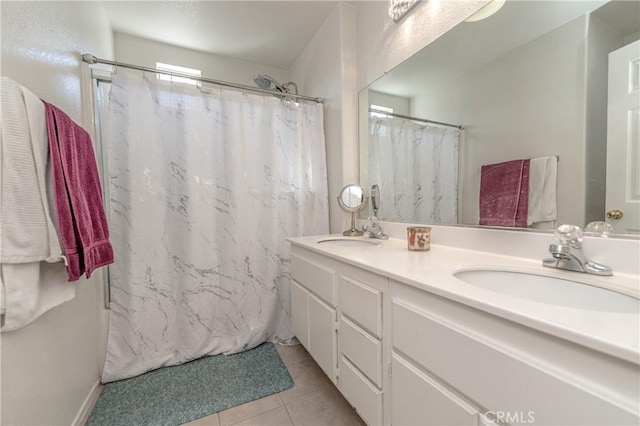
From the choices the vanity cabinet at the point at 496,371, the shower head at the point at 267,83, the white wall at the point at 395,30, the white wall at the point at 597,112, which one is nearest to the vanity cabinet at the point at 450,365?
the vanity cabinet at the point at 496,371

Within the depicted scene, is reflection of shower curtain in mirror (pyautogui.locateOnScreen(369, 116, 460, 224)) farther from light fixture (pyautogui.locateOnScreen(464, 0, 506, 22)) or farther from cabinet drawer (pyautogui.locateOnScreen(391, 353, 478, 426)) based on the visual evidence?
cabinet drawer (pyautogui.locateOnScreen(391, 353, 478, 426))

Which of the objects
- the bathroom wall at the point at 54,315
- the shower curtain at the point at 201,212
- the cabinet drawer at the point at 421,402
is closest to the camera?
the cabinet drawer at the point at 421,402

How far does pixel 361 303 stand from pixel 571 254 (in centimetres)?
67

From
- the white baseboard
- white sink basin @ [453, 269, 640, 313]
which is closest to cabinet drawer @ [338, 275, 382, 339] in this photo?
white sink basin @ [453, 269, 640, 313]

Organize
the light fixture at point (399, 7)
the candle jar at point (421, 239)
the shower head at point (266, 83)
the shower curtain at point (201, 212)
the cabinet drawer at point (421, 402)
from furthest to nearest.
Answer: the shower head at point (266, 83), the shower curtain at point (201, 212), the light fixture at point (399, 7), the candle jar at point (421, 239), the cabinet drawer at point (421, 402)

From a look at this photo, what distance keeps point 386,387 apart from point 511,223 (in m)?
0.77

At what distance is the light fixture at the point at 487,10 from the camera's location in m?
0.98

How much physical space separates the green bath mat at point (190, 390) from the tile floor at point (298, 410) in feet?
0.14

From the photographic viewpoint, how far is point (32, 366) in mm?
889

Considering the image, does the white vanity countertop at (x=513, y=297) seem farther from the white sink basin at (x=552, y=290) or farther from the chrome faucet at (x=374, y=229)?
the chrome faucet at (x=374, y=229)

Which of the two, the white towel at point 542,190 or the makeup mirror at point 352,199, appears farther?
the makeup mirror at point 352,199

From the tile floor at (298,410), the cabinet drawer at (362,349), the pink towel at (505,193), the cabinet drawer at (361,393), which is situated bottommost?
the tile floor at (298,410)

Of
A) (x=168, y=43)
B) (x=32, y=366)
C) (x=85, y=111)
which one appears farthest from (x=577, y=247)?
(x=168, y=43)

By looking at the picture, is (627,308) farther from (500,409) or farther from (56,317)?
(56,317)
